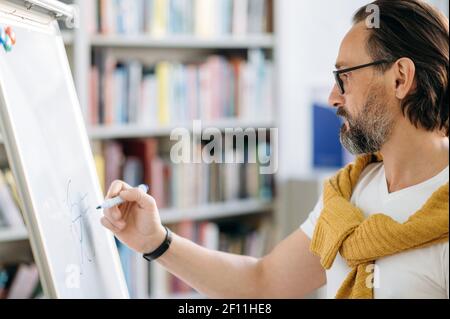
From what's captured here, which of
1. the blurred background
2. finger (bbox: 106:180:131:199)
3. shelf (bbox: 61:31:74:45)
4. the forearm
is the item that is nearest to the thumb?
finger (bbox: 106:180:131:199)

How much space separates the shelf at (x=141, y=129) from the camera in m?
2.12

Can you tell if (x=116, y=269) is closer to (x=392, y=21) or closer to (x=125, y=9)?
(x=392, y=21)

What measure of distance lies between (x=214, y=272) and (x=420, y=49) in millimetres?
540

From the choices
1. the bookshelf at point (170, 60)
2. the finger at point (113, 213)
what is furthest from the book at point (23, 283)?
the finger at point (113, 213)

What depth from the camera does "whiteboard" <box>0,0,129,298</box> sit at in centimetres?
A: 86

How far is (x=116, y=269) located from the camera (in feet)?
3.59

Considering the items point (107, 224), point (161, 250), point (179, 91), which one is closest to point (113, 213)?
point (107, 224)

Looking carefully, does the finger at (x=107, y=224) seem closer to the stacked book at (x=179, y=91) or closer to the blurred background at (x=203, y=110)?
the blurred background at (x=203, y=110)

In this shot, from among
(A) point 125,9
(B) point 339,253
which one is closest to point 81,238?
(B) point 339,253

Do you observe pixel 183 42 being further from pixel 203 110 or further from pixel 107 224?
pixel 107 224

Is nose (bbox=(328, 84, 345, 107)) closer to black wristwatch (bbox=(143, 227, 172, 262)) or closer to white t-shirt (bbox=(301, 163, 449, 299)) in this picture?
white t-shirt (bbox=(301, 163, 449, 299))

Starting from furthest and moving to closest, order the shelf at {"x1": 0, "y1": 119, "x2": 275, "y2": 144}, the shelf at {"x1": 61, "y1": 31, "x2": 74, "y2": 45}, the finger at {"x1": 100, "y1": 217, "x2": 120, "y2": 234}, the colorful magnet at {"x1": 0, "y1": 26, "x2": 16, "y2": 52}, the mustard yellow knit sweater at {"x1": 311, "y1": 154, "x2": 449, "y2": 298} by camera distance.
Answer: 1. the shelf at {"x1": 0, "y1": 119, "x2": 275, "y2": 144}
2. the shelf at {"x1": 61, "y1": 31, "x2": 74, "y2": 45}
3. the finger at {"x1": 100, "y1": 217, "x2": 120, "y2": 234}
4. the colorful magnet at {"x1": 0, "y1": 26, "x2": 16, "y2": 52}
5. the mustard yellow knit sweater at {"x1": 311, "y1": 154, "x2": 449, "y2": 298}

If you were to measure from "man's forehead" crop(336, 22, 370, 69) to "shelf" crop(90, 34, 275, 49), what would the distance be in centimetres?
139
